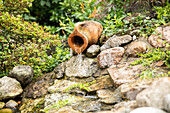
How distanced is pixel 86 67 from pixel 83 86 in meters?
0.71

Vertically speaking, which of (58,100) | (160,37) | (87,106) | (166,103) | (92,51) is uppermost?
(160,37)

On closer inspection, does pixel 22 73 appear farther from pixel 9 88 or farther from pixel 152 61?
pixel 152 61

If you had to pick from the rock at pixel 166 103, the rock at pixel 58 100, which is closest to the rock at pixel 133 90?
the rock at pixel 166 103

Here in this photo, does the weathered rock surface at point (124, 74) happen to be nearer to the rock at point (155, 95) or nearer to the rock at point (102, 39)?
the rock at point (155, 95)

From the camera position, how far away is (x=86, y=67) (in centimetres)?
362

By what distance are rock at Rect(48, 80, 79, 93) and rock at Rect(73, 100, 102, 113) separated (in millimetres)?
708

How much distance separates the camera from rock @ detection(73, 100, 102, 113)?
85.8 inches

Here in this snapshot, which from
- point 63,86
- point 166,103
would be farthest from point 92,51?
point 166,103

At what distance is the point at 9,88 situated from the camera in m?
3.41

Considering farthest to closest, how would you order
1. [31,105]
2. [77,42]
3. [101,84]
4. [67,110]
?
1. [77,42]
2. [31,105]
3. [101,84]
4. [67,110]

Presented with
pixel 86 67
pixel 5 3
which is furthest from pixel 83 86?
pixel 5 3

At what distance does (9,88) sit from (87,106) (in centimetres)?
215

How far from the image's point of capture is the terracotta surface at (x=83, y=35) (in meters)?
3.77

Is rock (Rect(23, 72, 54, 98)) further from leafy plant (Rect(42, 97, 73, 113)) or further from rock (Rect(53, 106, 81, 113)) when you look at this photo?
rock (Rect(53, 106, 81, 113))
